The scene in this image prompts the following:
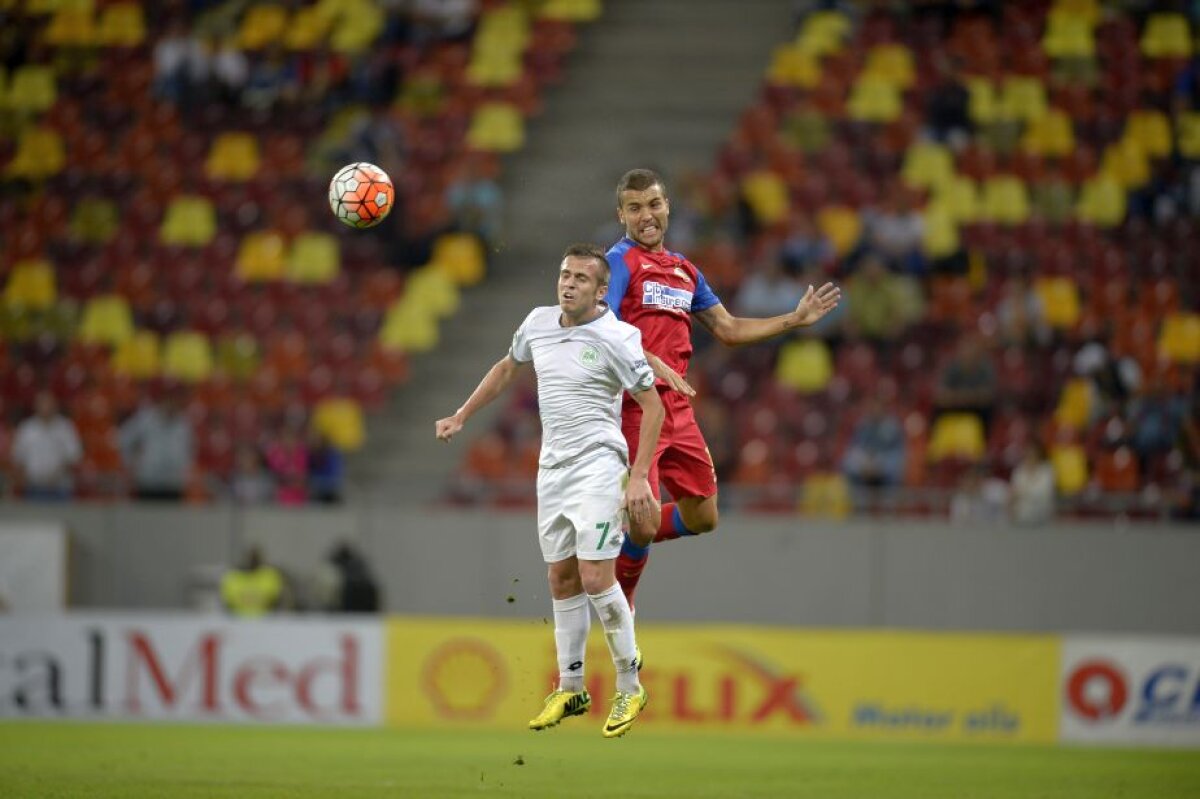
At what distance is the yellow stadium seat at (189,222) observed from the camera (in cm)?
2294

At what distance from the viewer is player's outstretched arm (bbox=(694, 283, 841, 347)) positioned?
10.5 m

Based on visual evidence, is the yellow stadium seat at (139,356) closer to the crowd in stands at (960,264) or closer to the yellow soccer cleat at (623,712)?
the crowd in stands at (960,264)

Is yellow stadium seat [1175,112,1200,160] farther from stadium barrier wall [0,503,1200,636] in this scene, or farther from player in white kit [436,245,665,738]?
player in white kit [436,245,665,738]

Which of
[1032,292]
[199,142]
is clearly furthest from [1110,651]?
[199,142]

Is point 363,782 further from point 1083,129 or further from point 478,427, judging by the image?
point 1083,129

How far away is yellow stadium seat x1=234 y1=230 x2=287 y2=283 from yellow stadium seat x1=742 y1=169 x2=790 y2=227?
5.56 m

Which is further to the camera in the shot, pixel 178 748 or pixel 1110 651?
pixel 1110 651

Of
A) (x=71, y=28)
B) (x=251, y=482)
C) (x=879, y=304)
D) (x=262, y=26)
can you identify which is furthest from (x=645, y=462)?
(x=71, y=28)

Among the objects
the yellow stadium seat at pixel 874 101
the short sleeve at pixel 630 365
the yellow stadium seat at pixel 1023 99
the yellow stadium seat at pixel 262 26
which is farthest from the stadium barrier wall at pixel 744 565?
the short sleeve at pixel 630 365

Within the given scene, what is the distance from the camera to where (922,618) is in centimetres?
1947

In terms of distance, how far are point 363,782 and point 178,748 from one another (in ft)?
10.8

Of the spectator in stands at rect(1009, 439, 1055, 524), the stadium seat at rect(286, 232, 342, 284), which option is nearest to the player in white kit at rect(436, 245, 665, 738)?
the spectator in stands at rect(1009, 439, 1055, 524)

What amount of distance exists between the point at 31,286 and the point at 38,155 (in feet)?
7.65

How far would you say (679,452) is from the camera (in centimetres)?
1056
